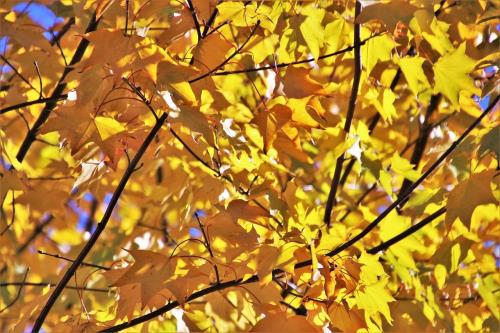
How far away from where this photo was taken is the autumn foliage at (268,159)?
4.91ft

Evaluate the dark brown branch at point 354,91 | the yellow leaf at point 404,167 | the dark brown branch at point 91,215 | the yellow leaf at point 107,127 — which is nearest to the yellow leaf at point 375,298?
the dark brown branch at point 354,91

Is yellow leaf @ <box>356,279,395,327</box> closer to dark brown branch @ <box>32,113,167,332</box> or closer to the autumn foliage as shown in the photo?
the autumn foliage

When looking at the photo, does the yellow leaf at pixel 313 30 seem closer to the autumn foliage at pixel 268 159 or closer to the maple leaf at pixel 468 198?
the autumn foliage at pixel 268 159

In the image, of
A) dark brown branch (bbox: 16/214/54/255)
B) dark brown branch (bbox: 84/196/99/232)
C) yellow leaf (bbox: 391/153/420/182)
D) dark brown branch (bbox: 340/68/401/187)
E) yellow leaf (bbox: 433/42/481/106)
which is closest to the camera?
yellow leaf (bbox: 433/42/481/106)

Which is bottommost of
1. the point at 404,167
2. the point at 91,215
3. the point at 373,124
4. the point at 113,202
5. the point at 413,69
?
the point at 113,202

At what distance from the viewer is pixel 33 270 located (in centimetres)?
316

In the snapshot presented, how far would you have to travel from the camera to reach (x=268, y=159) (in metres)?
1.77

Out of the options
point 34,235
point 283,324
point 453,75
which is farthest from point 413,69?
point 34,235

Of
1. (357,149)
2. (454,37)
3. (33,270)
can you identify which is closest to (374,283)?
(357,149)

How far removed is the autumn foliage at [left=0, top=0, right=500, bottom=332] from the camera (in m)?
1.50

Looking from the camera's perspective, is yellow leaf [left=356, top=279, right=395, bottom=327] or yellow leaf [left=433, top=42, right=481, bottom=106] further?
yellow leaf [left=433, top=42, right=481, bottom=106]

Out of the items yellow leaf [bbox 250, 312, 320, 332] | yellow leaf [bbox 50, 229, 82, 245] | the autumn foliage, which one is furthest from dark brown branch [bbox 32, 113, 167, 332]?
yellow leaf [bbox 50, 229, 82, 245]

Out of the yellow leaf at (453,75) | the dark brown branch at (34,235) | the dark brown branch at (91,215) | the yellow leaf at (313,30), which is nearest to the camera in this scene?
the yellow leaf at (313,30)

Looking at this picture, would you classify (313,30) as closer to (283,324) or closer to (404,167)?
(404,167)
